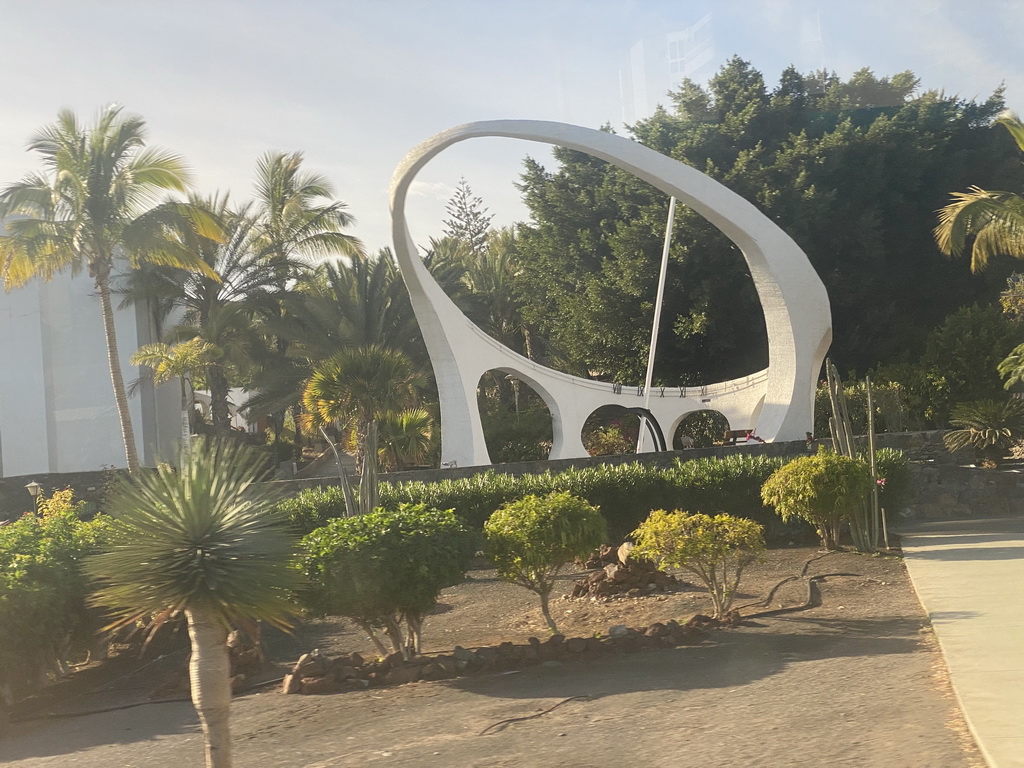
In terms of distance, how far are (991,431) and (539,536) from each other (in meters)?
11.8

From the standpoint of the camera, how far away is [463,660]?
7523mm

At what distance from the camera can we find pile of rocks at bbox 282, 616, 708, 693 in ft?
24.2

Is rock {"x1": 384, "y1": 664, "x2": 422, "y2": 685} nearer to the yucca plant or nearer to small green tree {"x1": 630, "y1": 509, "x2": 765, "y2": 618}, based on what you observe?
small green tree {"x1": 630, "y1": 509, "x2": 765, "y2": 618}

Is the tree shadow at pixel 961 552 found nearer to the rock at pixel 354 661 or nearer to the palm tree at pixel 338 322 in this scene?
the rock at pixel 354 661

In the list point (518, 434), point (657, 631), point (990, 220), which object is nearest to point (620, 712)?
point (657, 631)

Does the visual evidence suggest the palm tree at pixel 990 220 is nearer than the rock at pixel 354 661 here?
No

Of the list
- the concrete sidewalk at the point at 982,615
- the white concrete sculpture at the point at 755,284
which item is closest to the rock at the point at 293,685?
the concrete sidewalk at the point at 982,615

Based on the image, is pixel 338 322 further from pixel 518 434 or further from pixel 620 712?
pixel 620 712

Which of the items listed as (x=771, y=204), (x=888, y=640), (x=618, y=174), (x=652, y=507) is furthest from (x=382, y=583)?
(x=618, y=174)

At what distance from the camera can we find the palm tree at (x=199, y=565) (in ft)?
15.2

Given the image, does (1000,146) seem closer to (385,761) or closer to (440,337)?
(440,337)

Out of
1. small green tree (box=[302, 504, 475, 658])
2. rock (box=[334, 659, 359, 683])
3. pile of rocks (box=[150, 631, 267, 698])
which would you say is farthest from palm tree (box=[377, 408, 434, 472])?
rock (box=[334, 659, 359, 683])

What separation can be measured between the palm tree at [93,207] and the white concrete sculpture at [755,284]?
6.09 meters

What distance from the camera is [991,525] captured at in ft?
46.6
